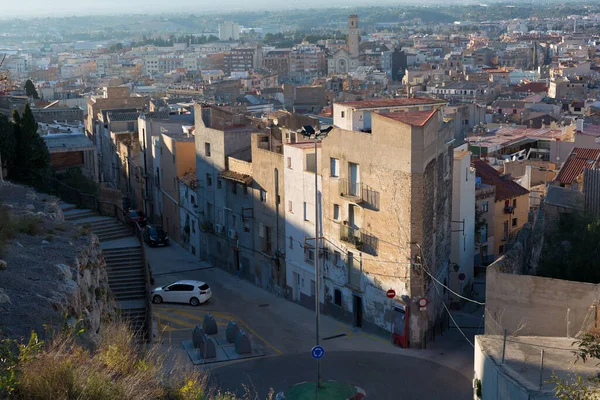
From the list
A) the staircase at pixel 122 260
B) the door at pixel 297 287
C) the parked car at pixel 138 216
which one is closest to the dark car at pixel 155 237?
the parked car at pixel 138 216

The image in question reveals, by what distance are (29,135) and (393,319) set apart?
1311 cm

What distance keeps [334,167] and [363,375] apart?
6497mm

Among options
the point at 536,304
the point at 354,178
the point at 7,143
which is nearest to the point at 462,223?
the point at 354,178

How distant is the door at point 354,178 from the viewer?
23.9 m

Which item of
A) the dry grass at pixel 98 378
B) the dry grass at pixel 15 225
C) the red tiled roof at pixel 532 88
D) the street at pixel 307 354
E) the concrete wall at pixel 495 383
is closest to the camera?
the dry grass at pixel 98 378

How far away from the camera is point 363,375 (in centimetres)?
2083

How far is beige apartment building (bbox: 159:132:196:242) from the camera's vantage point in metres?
34.8

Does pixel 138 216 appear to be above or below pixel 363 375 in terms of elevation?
below

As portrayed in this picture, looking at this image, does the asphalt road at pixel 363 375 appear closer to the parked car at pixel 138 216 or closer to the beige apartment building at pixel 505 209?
the beige apartment building at pixel 505 209

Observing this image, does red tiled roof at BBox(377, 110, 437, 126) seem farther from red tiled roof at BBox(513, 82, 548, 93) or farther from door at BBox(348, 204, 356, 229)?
red tiled roof at BBox(513, 82, 548, 93)

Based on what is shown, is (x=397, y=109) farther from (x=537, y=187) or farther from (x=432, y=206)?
(x=537, y=187)

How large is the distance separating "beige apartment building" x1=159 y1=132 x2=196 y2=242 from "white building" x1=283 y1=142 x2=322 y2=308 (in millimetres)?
8832

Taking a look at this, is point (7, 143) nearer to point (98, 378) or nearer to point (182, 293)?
point (182, 293)

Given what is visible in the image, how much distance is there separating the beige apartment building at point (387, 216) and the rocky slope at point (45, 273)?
7047 mm
